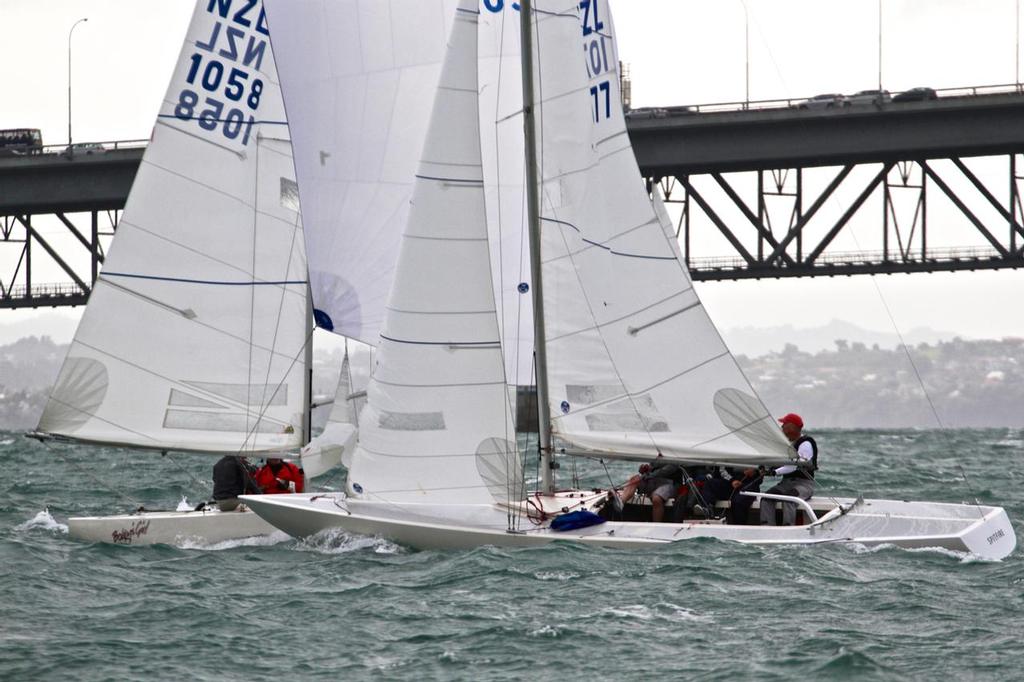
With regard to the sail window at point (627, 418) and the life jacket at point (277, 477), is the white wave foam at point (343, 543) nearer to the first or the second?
the life jacket at point (277, 477)

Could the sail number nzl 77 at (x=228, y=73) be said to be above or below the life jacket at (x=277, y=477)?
above

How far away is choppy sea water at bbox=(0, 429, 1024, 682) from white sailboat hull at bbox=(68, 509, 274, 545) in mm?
254

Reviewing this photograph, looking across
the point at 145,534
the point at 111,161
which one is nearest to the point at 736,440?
the point at 145,534

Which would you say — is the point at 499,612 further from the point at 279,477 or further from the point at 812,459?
the point at 279,477

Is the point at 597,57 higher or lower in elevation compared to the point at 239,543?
higher

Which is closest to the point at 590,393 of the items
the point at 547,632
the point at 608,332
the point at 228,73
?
the point at 608,332

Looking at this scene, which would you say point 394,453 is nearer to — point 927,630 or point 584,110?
point 584,110

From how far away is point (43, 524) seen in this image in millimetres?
22484

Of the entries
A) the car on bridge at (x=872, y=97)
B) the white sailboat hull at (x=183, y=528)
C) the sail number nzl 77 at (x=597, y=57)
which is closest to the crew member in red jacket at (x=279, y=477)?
the white sailboat hull at (x=183, y=528)

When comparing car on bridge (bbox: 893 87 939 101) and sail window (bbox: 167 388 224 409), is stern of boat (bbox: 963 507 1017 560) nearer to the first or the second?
sail window (bbox: 167 388 224 409)

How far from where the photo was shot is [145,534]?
66.1 ft

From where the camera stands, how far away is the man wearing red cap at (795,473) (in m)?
18.9

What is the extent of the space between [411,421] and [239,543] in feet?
10.5

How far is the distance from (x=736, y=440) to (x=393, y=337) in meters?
4.16
